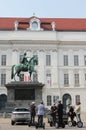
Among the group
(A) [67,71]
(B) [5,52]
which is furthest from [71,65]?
(B) [5,52]

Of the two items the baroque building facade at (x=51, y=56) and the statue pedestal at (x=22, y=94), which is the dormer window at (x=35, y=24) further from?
the statue pedestal at (x=22, y=94)

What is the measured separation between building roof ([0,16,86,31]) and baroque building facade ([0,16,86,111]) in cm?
46

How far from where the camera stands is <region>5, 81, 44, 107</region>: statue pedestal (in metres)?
32.5

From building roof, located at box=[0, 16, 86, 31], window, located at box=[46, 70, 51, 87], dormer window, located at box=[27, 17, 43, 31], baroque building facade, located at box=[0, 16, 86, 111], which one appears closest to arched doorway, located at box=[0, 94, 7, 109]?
baroque building facade, located at box=[0, 16, 86, 111]

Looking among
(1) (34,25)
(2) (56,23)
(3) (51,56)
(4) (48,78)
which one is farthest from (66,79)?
(2) (56,23)

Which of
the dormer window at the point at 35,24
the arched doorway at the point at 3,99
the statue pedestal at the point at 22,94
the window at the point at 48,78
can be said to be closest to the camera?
the statue pedestal at the point at 22,94

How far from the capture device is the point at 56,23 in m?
56.5

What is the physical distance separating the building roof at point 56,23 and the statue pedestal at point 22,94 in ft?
69.7

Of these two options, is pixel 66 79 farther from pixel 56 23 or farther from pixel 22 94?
pixel 22 94

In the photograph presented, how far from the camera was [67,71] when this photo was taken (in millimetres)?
52125

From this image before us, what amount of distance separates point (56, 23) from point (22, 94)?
25761 mm

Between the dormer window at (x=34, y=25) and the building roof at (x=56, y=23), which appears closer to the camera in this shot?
the dormer window at (x=34, y=25)

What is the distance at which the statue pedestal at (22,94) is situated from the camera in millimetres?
32469

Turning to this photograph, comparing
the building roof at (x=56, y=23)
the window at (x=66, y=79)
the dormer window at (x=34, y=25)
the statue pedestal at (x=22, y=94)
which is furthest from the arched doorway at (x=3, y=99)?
the statue pedestal at (x=22, y=94)
